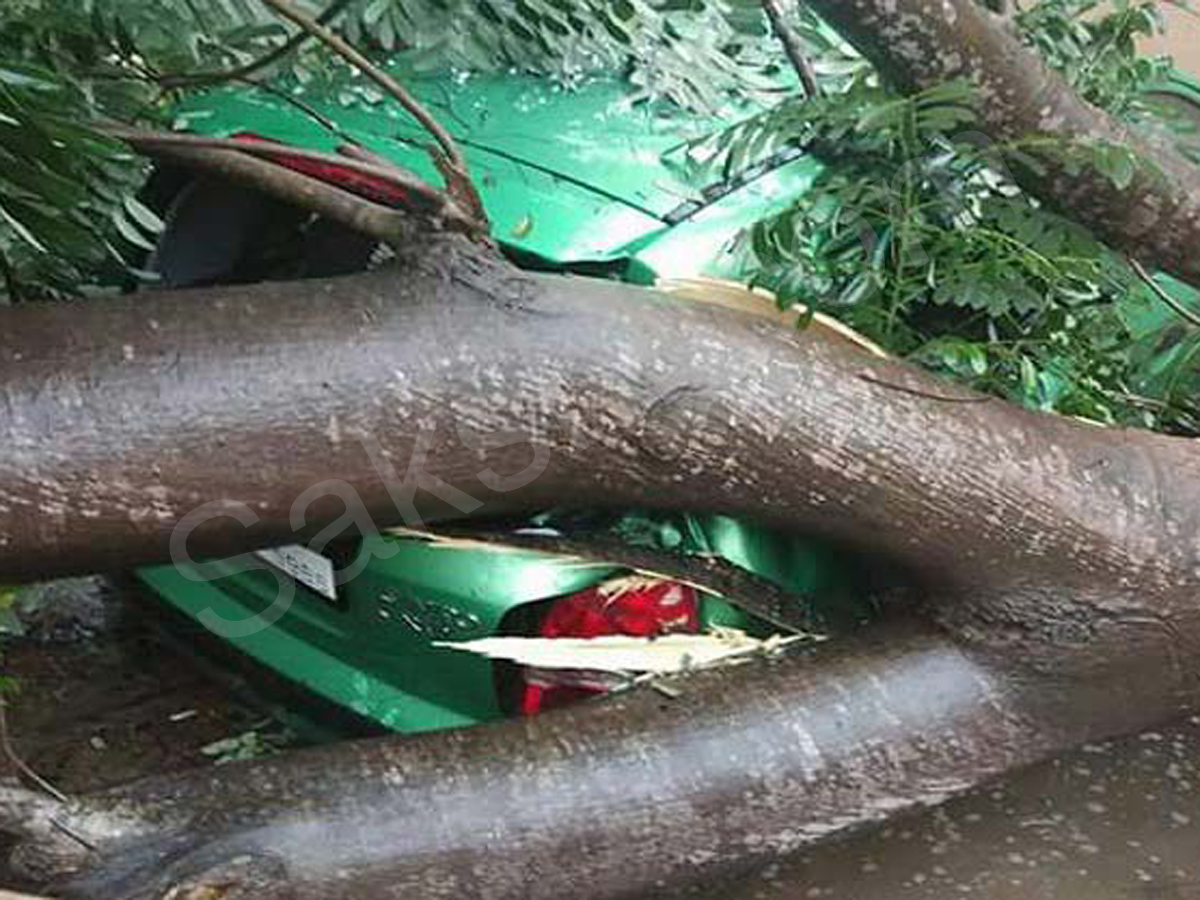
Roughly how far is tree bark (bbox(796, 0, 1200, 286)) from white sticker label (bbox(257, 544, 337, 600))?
53.6 inches

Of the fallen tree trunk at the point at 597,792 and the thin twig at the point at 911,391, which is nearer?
the fallen tree trunk at the point at 597,792

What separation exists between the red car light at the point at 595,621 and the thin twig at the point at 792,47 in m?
1.04

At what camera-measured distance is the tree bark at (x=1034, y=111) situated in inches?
119

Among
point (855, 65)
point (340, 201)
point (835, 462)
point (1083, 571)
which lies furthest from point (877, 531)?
point (855, 65)

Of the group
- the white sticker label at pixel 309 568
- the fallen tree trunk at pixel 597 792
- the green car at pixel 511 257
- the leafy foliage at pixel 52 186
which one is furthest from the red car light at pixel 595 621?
the leafy foliage at pixel 52 186

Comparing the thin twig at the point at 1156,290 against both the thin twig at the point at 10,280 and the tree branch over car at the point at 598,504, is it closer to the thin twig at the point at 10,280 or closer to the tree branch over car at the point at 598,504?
the tree branch over car at the point at 598,504

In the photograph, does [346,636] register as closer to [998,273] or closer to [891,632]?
[891,632]

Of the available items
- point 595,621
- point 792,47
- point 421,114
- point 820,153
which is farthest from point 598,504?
point 792,47

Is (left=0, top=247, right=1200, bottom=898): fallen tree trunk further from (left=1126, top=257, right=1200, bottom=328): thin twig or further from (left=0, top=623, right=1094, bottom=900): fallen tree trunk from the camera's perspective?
(left=1126, top=257, right=1200, bottom=328): thin twig

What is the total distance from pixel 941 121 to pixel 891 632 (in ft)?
3.02

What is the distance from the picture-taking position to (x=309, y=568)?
3.12 metres

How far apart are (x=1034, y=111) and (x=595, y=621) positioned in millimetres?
1257

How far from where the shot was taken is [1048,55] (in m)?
3.61

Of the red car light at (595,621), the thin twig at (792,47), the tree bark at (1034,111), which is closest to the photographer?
the red car light at (595,621)
